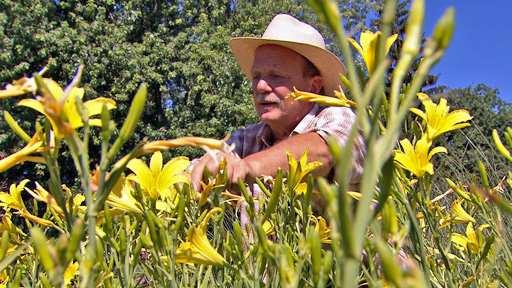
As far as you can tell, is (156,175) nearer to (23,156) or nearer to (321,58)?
(23,156)

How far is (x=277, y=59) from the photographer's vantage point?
2.51 metres

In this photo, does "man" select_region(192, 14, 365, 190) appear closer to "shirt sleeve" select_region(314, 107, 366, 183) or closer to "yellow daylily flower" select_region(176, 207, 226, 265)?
"shirt sleeve" select_region(314, 107, 366, 183)

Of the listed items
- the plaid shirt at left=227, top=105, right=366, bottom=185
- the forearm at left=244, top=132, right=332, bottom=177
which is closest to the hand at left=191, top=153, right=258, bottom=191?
the forearm at left=244, top=132, right=332, bottom=177

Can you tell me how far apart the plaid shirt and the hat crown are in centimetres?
29

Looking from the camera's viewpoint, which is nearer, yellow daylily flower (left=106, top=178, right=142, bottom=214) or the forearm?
yellow daylily flower (left=106, top=178, right=142, bottom=214)

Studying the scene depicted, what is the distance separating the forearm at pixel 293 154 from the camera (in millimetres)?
1843

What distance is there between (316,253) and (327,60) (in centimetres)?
207

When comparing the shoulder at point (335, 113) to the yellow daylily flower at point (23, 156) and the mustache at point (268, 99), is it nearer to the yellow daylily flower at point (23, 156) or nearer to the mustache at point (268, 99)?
the mustache at point (268, 99)

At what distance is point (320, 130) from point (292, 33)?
57 centimetres

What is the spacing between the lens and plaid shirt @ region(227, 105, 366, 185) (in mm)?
1944

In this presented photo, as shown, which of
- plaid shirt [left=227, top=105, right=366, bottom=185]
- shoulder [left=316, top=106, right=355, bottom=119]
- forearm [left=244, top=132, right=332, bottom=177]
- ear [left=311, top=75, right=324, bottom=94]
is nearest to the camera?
forearm [left=244, top=132, right=332, bottom=177]

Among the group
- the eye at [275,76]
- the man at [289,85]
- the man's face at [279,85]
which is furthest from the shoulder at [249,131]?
the eye at [275,76]

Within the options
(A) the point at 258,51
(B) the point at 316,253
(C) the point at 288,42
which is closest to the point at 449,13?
(B) the point at 316,253

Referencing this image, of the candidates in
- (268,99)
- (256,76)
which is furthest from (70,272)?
(256,76)
